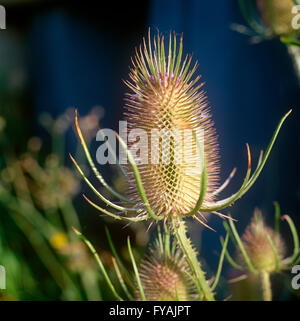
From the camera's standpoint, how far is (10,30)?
3.00m

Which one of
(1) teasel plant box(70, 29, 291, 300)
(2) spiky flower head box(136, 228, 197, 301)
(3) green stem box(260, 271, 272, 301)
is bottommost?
(3) green stem box(260, 271, 272, 301)

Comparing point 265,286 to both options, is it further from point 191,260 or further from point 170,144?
point 170,144

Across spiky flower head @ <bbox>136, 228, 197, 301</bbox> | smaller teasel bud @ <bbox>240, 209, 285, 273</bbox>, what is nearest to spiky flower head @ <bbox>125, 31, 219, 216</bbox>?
spiky flower head @ <bbox>136, 228, 197, 301</bbox>

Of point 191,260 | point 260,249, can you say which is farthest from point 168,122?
point 260,249

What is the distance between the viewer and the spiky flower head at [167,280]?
704mm

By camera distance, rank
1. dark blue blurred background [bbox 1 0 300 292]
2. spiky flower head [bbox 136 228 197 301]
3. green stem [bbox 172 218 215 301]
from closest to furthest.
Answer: green stem [bbox 172 218 215 301], spiky flower head [bbox 136 228 197 301], dark blue blurred background [bbox 1 0 300 292]

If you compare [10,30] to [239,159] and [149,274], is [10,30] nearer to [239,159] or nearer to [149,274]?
Result: [239,159]

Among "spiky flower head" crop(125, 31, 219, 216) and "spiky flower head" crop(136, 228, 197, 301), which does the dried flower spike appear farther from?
"spiky flower head" crop(136, 228, 197, 301)

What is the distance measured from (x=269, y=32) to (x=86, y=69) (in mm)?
1841

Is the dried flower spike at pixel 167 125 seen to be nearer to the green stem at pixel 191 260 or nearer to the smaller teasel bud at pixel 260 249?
the green stem at pixel 191 260

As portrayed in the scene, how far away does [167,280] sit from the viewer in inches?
27.9

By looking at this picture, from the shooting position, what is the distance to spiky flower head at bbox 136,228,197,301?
0.70m

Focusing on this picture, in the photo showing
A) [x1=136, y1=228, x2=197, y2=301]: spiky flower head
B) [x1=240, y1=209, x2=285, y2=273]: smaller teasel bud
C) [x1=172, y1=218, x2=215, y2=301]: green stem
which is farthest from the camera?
[x1=240, y1=209, x2=285, y2=273]: smaller teasel bud

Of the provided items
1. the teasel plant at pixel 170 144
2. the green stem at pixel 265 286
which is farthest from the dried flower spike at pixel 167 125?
the green stem at pixel 265 286
